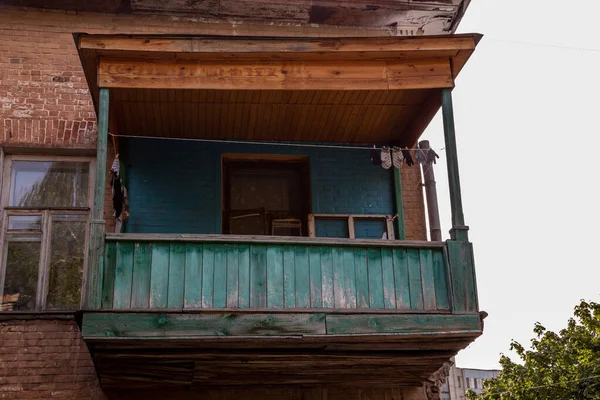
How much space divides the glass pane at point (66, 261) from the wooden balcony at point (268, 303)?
139 centimetres

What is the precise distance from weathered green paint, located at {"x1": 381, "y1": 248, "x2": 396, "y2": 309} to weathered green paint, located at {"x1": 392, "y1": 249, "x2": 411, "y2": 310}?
0.03 m

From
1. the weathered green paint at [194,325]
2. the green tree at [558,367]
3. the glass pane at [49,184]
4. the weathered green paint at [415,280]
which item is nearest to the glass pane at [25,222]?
the glass pane at [49,184]

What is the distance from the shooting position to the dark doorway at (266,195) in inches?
444

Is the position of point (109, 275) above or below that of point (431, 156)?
below

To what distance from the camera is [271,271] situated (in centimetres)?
866

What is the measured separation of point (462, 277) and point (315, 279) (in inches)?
61.1

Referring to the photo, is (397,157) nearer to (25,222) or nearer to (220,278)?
(220,278)

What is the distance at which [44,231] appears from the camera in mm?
10398

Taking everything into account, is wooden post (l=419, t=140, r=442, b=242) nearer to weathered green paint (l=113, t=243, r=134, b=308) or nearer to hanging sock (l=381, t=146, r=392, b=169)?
hanging sock (l=381, t=146, r=392, b=169)

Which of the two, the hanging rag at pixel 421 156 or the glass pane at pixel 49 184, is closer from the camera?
the glass pane at pixel 49 184

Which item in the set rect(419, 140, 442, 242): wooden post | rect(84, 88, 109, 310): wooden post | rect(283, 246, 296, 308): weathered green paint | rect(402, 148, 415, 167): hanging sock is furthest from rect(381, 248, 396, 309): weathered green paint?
rect(84, 88, 109, 310): wooden post

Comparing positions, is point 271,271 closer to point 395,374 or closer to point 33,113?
point 395,374

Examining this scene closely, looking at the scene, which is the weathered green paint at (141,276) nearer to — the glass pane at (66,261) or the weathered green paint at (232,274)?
the weathered green paint at (232,274)

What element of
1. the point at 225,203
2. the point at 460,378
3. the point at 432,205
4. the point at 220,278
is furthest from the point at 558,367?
the point at 460,378
